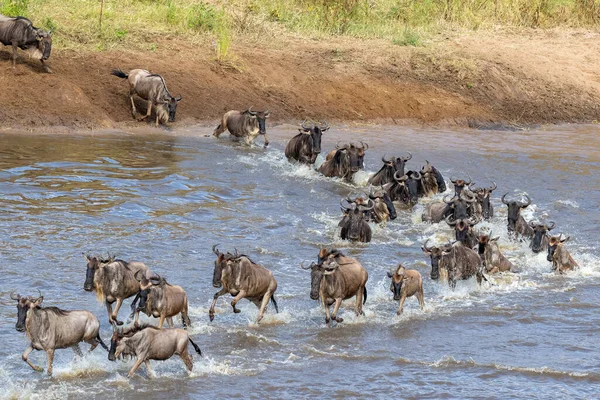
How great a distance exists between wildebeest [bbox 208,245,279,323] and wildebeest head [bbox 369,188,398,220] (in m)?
5.08

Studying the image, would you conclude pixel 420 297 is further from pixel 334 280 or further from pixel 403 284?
pixel 334 280

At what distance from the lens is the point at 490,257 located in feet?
44.0

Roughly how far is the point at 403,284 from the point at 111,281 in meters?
3.20

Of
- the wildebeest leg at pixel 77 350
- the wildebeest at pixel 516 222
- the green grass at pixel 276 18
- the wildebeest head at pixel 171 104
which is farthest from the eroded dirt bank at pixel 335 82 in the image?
the wildebeest leg at pixel 77 350

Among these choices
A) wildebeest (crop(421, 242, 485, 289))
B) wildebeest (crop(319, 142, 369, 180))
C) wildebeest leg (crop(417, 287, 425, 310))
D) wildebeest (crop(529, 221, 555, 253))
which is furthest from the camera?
wildebeest (crop(319, 142, 369, 180))

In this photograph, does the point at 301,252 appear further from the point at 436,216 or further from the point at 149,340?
the point at 149,340

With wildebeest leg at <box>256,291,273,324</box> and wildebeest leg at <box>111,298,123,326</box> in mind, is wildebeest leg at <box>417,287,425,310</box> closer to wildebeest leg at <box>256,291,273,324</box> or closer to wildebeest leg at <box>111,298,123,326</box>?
wildebeest leg at <box>256,291,273,324</box>

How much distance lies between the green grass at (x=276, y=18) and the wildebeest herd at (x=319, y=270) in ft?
16.7

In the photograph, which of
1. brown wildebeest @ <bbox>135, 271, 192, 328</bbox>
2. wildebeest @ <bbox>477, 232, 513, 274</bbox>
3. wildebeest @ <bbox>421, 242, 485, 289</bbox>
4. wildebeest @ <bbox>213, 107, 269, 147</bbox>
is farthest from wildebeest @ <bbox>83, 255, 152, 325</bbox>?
wildebeest @ <bbox>213, 107, 269, 147</bbox>

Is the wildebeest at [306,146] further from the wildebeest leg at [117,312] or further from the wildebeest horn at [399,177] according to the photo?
the wildebeest leg at [117,312]

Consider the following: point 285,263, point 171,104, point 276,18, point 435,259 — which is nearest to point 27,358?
point 285,263

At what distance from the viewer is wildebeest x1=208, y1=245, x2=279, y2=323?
10992mm

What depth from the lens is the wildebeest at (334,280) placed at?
36.6ft

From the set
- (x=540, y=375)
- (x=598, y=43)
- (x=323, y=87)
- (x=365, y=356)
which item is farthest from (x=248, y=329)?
(x=598, y=43)
